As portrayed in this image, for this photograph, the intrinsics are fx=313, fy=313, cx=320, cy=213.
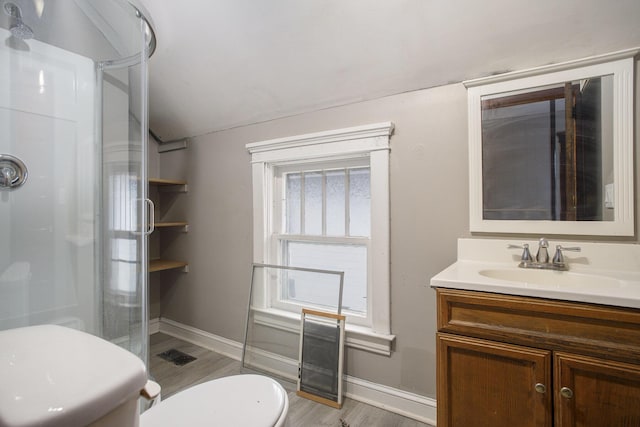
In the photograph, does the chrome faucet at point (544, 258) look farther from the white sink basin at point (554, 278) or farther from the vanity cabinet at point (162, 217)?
the vanity cabinet at point (162, 217)

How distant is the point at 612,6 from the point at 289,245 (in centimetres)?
209

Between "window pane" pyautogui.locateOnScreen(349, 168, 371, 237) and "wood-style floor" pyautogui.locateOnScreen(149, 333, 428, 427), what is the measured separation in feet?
3.40

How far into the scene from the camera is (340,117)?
2020 mm

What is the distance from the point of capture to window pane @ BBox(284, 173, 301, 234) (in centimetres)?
233

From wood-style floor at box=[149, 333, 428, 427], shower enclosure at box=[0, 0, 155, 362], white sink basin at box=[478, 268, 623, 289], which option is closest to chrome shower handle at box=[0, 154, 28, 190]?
shower enclosure at box=[0, 0, 155, 362]

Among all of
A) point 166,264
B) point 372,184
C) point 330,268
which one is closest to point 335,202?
point 372,184

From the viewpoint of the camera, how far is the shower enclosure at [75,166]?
120 centimetres

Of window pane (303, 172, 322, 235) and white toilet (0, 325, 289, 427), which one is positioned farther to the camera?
Result: window pane (303, 172, 322, 235)

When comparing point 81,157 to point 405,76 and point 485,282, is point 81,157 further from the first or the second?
point 485,282

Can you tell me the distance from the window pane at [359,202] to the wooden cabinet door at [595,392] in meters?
1.19

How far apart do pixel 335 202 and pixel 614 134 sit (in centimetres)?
144

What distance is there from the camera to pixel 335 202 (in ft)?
7.04

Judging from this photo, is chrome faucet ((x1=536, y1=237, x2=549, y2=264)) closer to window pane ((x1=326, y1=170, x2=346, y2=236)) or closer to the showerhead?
window pane ((x1=326, y1=170, x2=346, y2=236))

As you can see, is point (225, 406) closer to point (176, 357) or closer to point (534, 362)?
point (534, 362)
